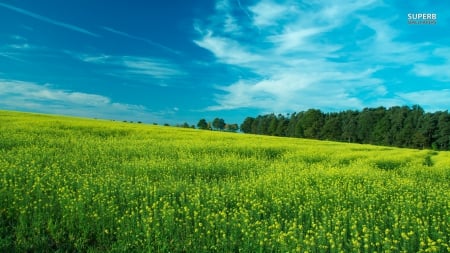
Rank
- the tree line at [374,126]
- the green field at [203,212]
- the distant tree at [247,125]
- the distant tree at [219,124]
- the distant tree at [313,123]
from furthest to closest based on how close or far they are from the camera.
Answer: the distant tree at [247,125] → the distant tree at [219,124] → the distant tree at [313,123] → the tree line at [374,126] → the green field at [203,212]

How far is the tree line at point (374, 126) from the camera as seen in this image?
85.0 m

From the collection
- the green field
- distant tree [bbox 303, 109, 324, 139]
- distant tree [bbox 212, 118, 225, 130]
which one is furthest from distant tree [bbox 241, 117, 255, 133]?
the green field

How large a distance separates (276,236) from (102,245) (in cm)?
359

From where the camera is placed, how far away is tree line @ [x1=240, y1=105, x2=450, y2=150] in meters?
85.0

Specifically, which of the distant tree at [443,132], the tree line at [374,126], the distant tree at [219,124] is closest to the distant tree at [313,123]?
the tree line at [374,126]

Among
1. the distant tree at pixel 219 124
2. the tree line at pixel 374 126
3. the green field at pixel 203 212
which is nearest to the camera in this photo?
the green field at pixel 203 212

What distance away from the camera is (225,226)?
26.6ft

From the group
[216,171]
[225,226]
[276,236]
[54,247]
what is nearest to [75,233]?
[54,247]

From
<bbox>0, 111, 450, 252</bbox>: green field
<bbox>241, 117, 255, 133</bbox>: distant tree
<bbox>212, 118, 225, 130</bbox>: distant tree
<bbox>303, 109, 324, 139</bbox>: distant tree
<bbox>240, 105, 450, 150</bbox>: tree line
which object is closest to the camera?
<bbox>0, 111, 450, 252</bbox>: green field

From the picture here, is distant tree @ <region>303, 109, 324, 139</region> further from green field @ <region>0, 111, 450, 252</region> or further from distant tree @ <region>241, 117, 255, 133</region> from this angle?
green field @ <region>0, 111, 450, 252</region>

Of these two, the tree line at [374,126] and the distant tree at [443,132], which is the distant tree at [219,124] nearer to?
the tree line at [374,126]

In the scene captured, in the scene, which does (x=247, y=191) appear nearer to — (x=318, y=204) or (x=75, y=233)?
(x=318, y=204)

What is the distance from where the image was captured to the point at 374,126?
321ft

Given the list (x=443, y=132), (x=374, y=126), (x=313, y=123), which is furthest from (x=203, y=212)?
(x=313, y=123)
